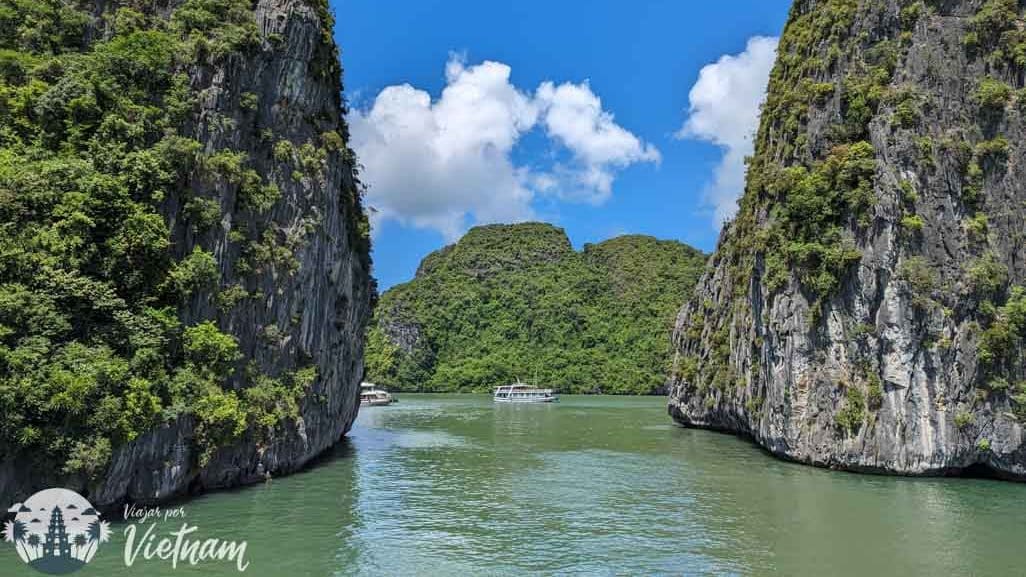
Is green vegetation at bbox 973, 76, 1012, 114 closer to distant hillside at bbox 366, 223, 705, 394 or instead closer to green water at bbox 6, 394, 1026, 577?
green water at bbox 6, 394, 1026, 577

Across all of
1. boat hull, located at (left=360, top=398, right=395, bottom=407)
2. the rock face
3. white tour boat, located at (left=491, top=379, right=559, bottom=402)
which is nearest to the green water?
the rock face


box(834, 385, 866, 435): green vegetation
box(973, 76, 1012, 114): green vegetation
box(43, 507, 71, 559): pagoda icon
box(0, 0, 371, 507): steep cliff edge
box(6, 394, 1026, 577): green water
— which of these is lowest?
box(6, 394, 1026, 577): green water

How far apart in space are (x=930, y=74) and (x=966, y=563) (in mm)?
20067

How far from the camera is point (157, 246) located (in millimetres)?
16922

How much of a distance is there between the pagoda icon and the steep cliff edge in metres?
0.70

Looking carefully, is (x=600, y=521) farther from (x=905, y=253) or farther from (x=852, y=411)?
(x=905, y=253)

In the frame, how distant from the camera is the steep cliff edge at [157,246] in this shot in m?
14.7

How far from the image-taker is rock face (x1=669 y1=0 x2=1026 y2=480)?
24469 mm

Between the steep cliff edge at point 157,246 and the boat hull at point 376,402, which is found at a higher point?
the steep cliff edge at point 157,246

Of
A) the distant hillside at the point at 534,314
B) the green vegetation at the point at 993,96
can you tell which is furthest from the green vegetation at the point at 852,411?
the distant hillside at the point at 534,314

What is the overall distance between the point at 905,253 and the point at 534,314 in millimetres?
108385

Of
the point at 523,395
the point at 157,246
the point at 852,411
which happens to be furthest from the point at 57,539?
the point at 523,395
